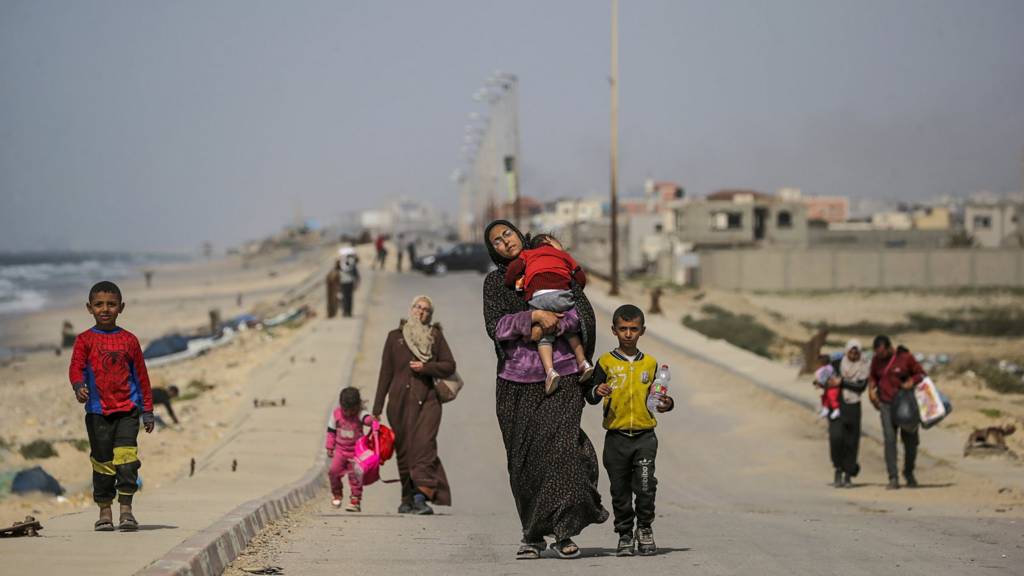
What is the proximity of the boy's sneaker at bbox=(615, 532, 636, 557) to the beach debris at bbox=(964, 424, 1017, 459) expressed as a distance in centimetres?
966

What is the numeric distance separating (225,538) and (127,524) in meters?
0.99

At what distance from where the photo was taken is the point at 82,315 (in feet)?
210

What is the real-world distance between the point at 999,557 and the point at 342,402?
216 inches

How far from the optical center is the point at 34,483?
54.7 ft

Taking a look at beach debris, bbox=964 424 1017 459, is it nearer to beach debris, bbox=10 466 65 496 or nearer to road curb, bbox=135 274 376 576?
road curb, bbox=135 274 376 576

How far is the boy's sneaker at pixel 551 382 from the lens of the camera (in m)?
8.28

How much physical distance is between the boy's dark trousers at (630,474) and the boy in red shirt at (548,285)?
517 mm

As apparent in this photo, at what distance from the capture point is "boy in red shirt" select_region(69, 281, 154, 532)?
8.94 m

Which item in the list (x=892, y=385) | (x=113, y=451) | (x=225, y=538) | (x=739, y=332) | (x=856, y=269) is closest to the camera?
(x=225, y=538)

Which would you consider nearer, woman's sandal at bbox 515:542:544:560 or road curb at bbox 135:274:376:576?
road curb at bbox 135:274:376:576

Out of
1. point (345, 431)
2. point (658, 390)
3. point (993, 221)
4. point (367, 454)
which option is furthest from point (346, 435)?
point (993, 221)

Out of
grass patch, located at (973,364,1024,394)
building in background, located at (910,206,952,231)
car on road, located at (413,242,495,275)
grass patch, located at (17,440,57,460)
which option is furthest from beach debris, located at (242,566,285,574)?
building in background, located at (910,206,952,231)

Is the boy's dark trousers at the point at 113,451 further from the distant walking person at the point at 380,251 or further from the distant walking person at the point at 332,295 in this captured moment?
→ the distant walking person at the point at 380,251

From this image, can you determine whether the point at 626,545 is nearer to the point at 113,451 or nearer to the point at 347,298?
the point at 113,451
